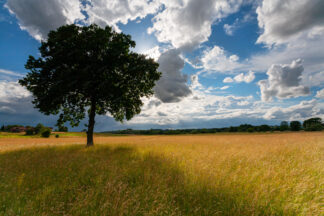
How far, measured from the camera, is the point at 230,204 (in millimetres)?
3473

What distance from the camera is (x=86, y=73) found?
12.6 meters

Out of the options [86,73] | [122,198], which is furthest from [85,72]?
[122,198]

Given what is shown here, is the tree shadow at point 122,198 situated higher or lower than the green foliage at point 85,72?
lower

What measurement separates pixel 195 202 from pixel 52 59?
16.0m

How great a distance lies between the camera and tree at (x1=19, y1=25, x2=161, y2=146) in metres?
12.6

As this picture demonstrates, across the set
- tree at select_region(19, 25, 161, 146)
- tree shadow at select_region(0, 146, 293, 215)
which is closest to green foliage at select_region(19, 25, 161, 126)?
tree at select_region(19, 25, 161, 146)

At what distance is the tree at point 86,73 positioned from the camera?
41.3 feet

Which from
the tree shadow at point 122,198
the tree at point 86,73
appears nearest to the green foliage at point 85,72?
the tree at point 86,73

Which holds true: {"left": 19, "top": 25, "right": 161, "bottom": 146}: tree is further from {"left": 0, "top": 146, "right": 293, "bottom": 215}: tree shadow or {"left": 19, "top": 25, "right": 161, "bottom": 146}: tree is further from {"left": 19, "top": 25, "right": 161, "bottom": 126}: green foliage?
{"left": 0, "top": 146, "right": 293, "bottom": 215}: tree shadow

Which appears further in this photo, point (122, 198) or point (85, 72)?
point (85, 72)

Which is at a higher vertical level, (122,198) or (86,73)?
(86,73)

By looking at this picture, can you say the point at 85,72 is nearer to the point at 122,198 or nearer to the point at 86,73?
the point at 86,73

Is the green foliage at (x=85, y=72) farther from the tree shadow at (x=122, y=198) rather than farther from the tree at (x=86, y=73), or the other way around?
the tree shadow at (x=122, y=198)

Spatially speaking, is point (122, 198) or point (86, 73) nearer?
point (122, 198)
